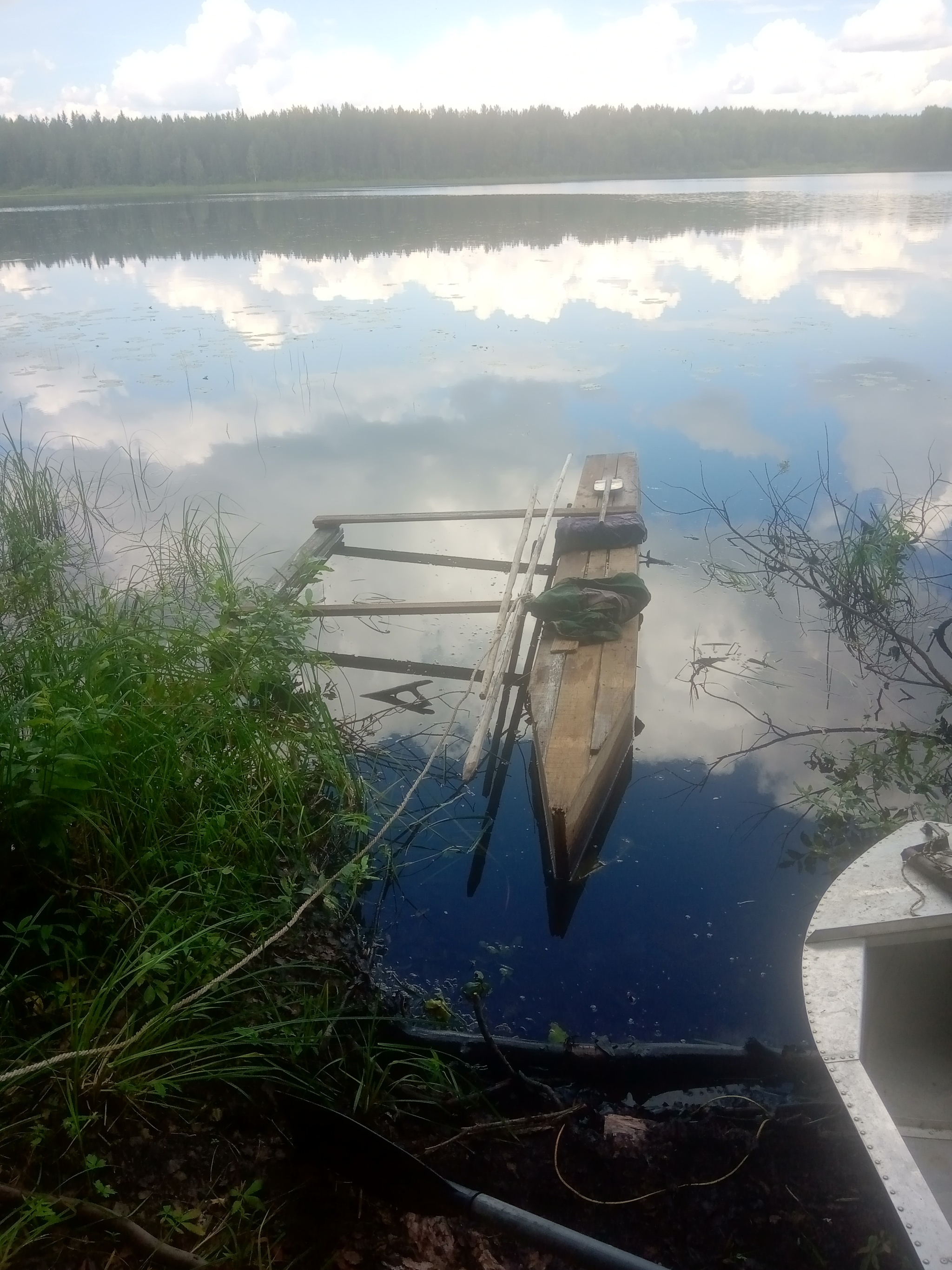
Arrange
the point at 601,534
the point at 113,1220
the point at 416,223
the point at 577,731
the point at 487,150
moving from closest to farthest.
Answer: the point at 113,1220 < the point at 577,731 < the point at 601,534 < the point at 416,223 < the point at 487,150

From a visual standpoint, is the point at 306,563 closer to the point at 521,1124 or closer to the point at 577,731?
the point at 577,731

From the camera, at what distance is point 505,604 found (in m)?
4.81

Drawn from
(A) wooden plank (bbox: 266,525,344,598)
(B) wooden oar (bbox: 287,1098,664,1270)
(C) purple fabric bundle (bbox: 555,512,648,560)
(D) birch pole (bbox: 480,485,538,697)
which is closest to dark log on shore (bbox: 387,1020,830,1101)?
(B) wooden oar (bbox: 287,1098,664,1270)

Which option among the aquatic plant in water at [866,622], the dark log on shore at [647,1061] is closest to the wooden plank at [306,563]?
the aquatic plant in water at [866,622]

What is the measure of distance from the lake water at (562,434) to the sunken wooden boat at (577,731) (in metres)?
0.16

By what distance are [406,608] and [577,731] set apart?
166cm

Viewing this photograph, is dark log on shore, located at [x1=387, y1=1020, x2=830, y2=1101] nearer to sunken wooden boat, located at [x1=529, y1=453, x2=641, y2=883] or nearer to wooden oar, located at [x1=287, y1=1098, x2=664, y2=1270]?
wooden oar, located at [x1=287, y1=1098, x2=664, y2=1270]

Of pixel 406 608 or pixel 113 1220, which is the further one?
pixel 406 608

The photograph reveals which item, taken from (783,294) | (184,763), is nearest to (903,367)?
(783,294)

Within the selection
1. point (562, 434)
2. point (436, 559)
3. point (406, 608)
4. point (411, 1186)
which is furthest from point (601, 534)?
point (411, 1186)

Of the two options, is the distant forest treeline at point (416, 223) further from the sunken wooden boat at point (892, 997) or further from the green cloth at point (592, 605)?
the sunken wooden boat at point (892, 997)

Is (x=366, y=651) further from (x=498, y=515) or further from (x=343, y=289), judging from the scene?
(x=343, y=289)

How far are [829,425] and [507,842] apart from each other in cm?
637

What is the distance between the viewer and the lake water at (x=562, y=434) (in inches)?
120
